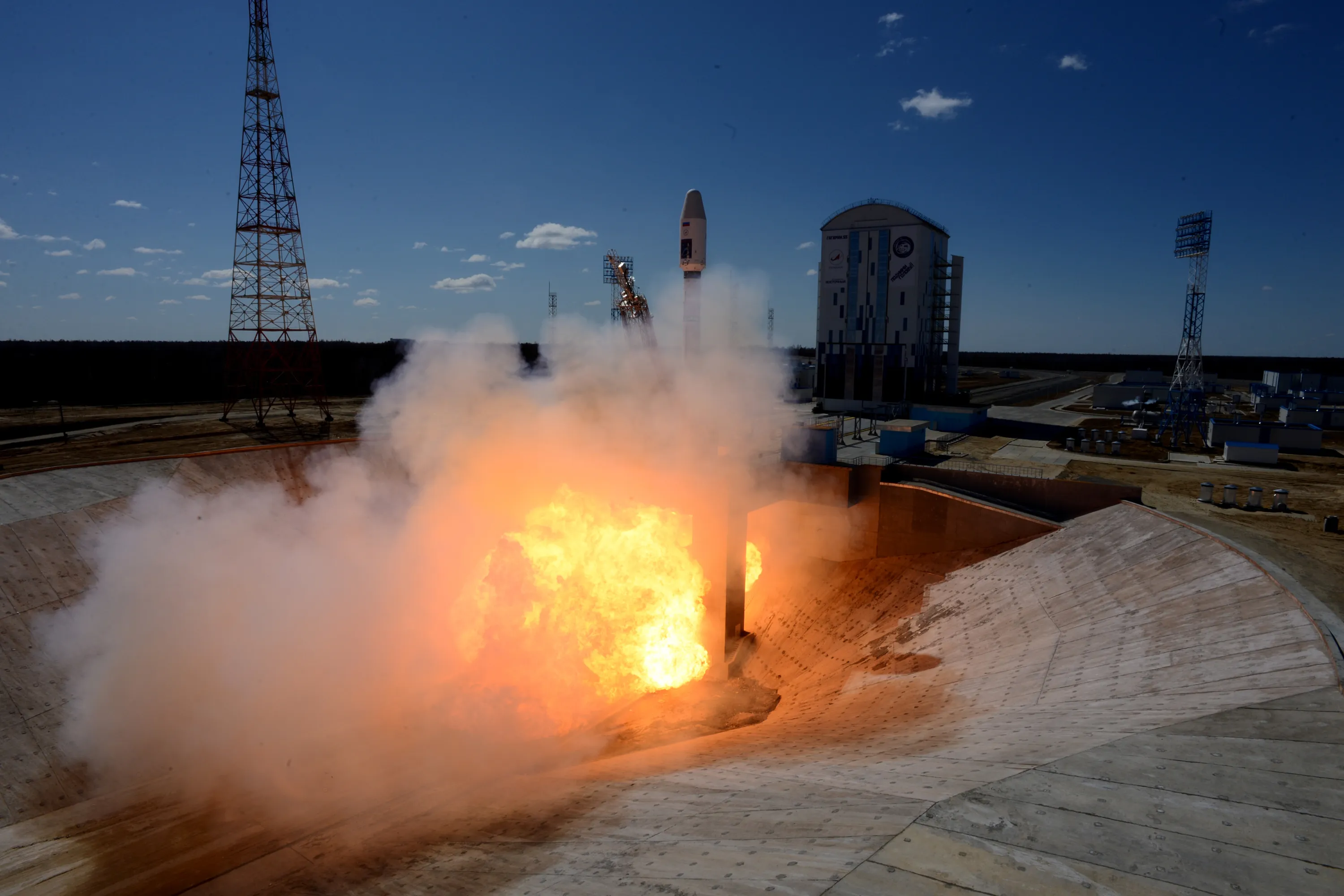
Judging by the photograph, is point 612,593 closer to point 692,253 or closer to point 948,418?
point 692,253

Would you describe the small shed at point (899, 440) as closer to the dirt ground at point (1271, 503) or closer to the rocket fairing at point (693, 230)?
the dirt ground at point (1271, 503)

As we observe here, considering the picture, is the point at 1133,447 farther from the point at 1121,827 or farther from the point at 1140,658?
the point at 1121,827

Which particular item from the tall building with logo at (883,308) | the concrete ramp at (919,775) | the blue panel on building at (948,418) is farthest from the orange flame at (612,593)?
the tall building with logo at (883,308)

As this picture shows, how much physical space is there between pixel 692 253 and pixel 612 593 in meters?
15.9

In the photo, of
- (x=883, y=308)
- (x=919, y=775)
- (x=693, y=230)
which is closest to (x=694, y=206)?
(x=693, y=230)

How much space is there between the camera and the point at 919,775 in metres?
12.2

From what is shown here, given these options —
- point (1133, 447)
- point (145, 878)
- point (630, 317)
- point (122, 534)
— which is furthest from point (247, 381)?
point (1133, 447)

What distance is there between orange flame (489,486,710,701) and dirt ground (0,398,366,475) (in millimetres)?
25263

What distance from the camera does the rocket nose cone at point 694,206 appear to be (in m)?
31.2

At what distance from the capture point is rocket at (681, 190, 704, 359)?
31.0 m

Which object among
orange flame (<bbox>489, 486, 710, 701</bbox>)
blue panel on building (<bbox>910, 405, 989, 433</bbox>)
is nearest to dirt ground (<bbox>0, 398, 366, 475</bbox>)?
orange flame (<bbox>489, 486, 710, 701</bbox>)

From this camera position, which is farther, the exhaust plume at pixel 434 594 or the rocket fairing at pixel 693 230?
the rocket fairing at pixel 693 230

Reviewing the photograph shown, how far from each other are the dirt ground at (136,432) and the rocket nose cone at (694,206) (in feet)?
96.9

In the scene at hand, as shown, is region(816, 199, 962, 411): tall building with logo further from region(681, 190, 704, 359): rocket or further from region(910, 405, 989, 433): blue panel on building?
region(681, 190, 704, 359): rocket
